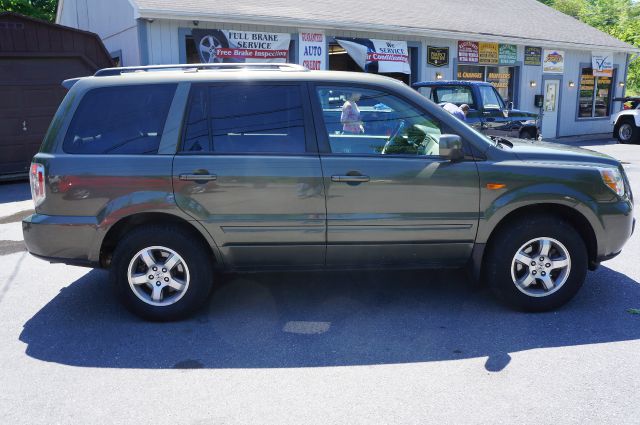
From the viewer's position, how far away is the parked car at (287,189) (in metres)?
4.02

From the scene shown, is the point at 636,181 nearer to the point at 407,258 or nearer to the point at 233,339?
the point at 407,258

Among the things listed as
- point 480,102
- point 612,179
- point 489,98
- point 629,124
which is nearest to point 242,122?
point 612,179

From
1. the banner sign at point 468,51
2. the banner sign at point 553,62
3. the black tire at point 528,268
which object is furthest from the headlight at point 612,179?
the banner sign at point 553,62

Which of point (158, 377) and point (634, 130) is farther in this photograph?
point (634, 130)

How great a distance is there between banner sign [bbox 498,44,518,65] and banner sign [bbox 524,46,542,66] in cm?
57

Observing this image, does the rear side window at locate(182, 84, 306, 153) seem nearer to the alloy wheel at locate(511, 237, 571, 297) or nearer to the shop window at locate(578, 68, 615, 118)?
the alloy wheel at locate(511, 237, 571, 297)

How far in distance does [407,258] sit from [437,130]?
995mm

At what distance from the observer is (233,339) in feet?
12.9

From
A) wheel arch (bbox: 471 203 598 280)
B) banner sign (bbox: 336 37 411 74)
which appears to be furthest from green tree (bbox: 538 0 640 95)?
wheel arch (bbox: 471 203 598 280)

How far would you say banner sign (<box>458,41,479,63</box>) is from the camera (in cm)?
1777

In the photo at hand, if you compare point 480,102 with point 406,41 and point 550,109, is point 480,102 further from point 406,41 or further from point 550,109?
point 550,109

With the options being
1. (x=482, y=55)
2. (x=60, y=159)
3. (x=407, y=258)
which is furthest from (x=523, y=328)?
(x=482, y=55)

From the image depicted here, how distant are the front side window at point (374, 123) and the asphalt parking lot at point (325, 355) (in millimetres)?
1284

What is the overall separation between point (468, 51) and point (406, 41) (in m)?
2.79
